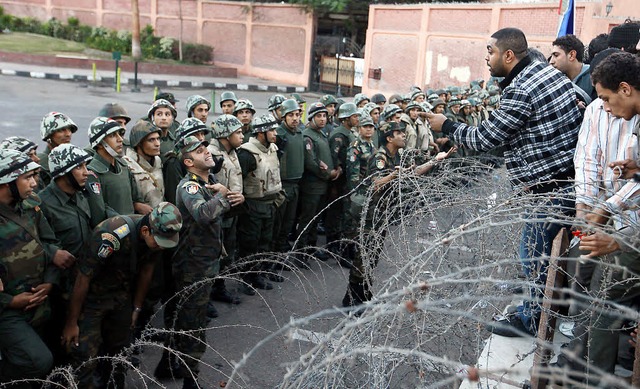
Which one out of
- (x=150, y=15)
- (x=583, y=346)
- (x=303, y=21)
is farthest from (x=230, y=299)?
(x=150, y=15)

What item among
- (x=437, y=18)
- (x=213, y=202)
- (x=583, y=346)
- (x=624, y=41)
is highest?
(x=437, y=18)

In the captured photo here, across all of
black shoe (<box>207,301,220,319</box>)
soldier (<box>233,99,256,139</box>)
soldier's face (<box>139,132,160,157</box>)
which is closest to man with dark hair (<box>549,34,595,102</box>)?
soldier (<box>233,99,256,139</box>)

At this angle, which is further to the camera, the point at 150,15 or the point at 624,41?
the point at 150,15

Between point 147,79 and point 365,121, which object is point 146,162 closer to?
point 365,121

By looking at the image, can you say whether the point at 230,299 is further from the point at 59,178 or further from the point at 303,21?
the point at 303,21

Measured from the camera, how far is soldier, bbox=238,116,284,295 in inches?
230

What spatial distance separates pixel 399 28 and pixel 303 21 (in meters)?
6.99

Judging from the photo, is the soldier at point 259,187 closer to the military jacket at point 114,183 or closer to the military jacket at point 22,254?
the military jacket at point 114,183

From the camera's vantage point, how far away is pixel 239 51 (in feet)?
98.0

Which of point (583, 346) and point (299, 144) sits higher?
point (299, 144)

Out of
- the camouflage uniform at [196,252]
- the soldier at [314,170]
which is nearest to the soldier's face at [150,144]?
the camouflage uniform at [196,252]

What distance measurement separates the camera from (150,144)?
500cm

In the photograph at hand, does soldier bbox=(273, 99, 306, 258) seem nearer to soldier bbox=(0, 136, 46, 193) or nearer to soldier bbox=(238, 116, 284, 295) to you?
soldier bbox=(238, 116, 284, 295)

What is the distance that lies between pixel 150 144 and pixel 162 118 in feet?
3.03
